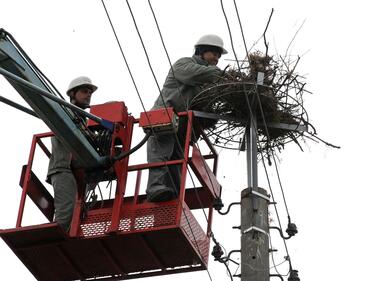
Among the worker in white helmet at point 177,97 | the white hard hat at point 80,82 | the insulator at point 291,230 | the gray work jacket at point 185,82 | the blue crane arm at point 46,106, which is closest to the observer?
the insulator at point 291,230

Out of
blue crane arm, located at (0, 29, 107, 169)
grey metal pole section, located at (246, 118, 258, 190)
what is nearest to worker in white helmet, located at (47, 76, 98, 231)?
blue crane arm, located at (0, 29, 107, 169)

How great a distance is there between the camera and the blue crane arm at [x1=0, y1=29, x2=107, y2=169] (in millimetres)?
12516

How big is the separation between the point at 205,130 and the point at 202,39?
131cm

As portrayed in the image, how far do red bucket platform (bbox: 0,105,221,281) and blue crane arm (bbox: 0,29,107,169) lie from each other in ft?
1.62

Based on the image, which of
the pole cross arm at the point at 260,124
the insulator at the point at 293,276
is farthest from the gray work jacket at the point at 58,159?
the insulator at the point at 293,276

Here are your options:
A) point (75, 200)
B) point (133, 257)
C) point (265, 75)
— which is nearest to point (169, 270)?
point (133, 257)

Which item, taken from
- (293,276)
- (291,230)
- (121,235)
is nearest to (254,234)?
(293,276)

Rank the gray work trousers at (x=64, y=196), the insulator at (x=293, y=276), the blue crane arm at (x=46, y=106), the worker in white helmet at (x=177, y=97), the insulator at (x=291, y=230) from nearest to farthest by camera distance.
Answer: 1. the insulator at (x=293, y=276)
2. the insulator at (x=291, y=230)
3. the blue crane arm at (x=46, y=106)
4. the worker in white helmet at (x=177, y=97)
5. the gray work trousers at (x=64, y=196)

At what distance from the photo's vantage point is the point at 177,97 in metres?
13.8

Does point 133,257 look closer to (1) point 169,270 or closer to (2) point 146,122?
(1) point 169,270

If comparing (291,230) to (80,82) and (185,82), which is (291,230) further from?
(80,82)

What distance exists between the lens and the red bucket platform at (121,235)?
12.7m

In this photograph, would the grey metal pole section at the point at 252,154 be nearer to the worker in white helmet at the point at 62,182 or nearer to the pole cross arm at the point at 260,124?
the pole cross arm at the point at 260,124

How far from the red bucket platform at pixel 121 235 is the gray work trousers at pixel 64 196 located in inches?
5.2
